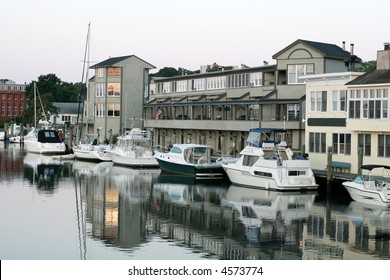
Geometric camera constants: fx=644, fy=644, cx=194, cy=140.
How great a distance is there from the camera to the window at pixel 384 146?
46656mm

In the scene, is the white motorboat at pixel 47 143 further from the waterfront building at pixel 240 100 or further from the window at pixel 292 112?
the window at pixel 292 112

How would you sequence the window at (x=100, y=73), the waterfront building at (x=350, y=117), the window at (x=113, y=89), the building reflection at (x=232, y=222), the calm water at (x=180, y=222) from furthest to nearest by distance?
the window at (x=100, y=73) < the window at (x=113, y=89) < the waterfront building at (x=350, y=117) < the building reflection at (x=232, y=222) < the calm water at (x=180, y=222)

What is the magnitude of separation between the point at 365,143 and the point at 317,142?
18.0 feet

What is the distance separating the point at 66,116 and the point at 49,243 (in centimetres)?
12535

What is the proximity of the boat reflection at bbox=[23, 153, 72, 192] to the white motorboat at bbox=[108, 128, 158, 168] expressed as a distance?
599 centimetres

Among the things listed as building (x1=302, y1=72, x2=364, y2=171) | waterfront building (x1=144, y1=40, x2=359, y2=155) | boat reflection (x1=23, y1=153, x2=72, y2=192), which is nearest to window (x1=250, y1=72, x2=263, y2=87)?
waterfront building (x1=144, y1=40, x2=359, y2=155)

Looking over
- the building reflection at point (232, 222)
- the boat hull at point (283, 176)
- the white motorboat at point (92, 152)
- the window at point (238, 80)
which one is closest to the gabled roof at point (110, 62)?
the white motorboat at point (92, 152)

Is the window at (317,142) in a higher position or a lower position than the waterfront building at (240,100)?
lower

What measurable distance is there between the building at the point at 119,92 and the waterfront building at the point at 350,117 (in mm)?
44982

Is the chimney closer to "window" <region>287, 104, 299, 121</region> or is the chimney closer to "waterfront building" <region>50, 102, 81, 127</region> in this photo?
"window" <region>287, 104, 299, 121</region>

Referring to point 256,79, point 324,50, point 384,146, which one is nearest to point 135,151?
point 256,79

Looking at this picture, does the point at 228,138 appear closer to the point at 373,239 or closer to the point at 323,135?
the point at 323,135

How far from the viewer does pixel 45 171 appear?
218 ft

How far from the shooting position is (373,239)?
1224 inches
